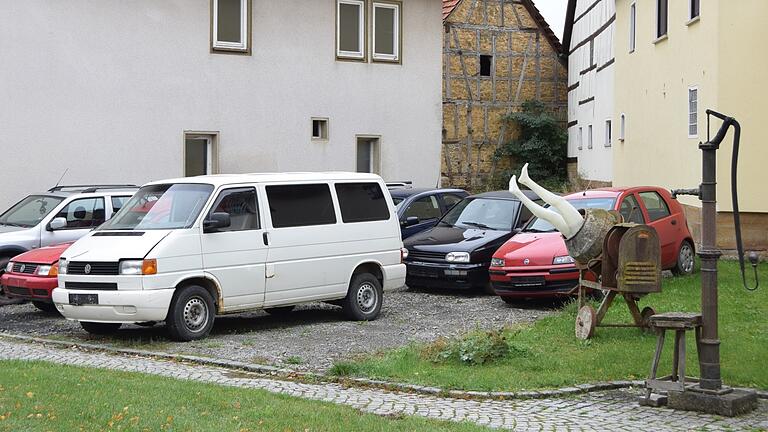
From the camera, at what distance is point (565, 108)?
37969 millimetres

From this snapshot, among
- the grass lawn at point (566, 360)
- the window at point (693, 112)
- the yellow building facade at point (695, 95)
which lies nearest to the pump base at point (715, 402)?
the grass lawn at point (566, 360)

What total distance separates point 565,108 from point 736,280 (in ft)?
69.8

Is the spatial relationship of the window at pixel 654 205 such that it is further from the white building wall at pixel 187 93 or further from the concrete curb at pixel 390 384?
the white building wall at pixel 187 93

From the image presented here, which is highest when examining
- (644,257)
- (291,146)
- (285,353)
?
(291,146)

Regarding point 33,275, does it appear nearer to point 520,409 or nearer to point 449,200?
point 520,409

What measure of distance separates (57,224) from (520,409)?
9.59 m

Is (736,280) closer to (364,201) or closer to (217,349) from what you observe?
(364,201)

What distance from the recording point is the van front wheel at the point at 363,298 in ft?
48.2

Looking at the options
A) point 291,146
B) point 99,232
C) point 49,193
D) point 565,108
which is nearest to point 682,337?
point 99,232

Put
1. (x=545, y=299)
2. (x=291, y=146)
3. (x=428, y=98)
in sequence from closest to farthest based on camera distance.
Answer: (x=545, y=299), (x=291, y=146), (x=428, y=98)

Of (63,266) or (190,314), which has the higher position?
(63,266)

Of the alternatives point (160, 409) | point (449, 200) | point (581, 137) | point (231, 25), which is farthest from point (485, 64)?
point (160, 409)

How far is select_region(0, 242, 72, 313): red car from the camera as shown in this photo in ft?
48.0

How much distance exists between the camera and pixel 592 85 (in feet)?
111
